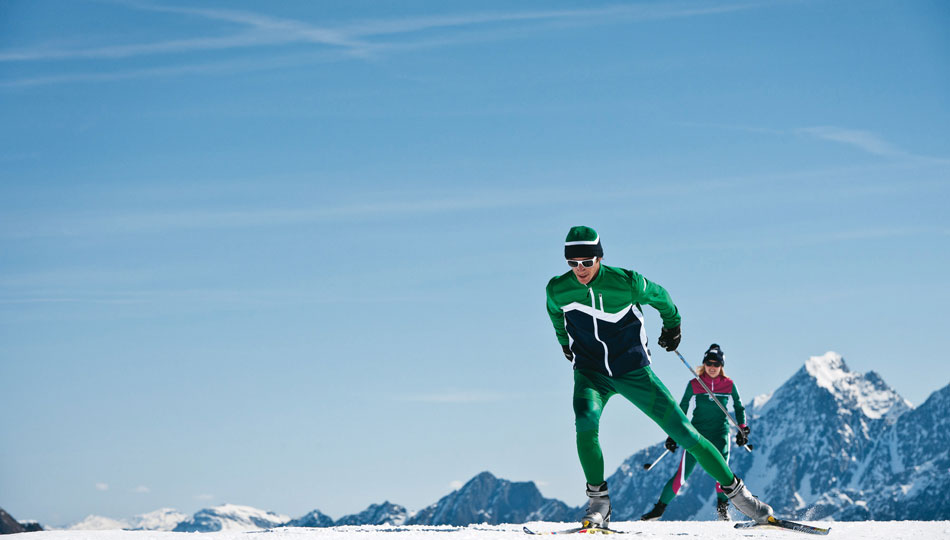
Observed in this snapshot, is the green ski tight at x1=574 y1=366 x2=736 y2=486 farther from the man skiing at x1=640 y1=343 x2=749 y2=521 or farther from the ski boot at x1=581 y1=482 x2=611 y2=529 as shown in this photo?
the man skiing at x1=640 y1=343 x2=749 y2=521

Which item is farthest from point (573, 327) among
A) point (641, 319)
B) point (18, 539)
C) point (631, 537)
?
point (18, 539)

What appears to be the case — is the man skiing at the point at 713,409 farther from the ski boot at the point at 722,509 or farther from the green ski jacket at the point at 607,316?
the green ski jacket at the point at 607,316

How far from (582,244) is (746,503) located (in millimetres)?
3329

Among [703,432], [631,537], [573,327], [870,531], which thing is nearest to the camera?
[631,537]

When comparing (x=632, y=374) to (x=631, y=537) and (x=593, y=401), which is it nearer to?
(x=593, y=401)

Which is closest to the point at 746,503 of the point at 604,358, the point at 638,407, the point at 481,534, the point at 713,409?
the point at 638,407

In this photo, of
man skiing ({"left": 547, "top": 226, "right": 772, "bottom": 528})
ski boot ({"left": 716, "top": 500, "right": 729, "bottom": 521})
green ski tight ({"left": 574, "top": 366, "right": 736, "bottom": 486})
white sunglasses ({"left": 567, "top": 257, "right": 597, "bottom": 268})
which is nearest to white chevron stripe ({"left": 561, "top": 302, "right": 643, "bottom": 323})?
man skiing ({"left": 547, "top": 226, "right": 772, "bottom": 528})

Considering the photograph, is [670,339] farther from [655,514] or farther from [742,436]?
[655,514]

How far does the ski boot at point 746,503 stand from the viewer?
41.3ft

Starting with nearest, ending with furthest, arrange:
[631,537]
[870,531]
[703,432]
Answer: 1. [631,537]
2. [870,531]
3. [703,432]

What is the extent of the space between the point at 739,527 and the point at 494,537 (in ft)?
10.6

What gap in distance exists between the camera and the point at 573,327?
12.6 metres

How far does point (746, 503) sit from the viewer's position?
1260 centimetres

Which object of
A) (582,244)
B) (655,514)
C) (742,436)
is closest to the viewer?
(582,244)
